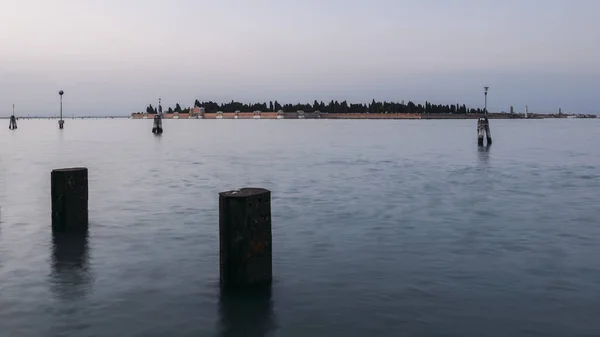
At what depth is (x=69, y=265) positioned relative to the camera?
10.7 meters

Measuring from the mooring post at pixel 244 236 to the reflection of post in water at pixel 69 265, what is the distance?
212cm

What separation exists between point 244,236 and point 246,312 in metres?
0.99

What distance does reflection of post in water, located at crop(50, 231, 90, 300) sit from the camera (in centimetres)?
916

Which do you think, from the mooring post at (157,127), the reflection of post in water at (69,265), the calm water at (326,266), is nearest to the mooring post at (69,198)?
the reflection of post in water at (69,265)

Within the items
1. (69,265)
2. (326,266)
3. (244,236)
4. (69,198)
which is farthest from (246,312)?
(69,198)

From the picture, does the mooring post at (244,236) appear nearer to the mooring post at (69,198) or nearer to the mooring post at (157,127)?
the mooring post at (69,198)

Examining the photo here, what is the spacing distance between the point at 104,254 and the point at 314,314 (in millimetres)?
4975

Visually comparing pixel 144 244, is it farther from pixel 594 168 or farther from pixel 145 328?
pixel 594 168

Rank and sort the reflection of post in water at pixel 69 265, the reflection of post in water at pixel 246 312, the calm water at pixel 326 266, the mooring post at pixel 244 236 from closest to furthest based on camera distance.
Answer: the reflection of post in water at pixel 246 312, the calm water at pixel 326 266, the mooring post at pixel 244 236, the reflection of post in water at pixel 69 265

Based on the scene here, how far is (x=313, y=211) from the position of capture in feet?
55.4

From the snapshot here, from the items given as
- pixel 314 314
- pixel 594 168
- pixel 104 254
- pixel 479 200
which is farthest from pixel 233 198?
pixel 594 168

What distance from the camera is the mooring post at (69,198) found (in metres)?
12.7

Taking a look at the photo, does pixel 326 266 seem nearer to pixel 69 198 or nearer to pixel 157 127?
pixel 69 198

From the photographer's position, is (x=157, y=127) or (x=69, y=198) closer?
(x=69, y=198)
